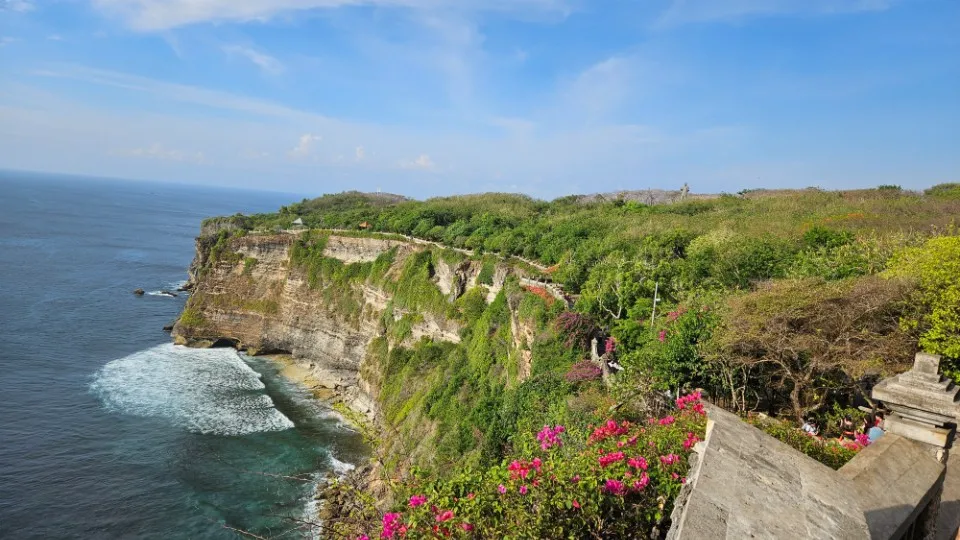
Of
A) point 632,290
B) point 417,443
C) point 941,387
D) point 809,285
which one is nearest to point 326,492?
point 417,443

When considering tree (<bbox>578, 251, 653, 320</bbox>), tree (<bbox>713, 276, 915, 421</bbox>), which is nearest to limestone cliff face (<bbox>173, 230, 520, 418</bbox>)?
tree (<bbox>578, 251, 653, 320</bbox>)

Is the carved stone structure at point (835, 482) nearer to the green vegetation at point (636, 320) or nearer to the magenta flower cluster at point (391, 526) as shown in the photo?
the green vegetation at point (636, 320)

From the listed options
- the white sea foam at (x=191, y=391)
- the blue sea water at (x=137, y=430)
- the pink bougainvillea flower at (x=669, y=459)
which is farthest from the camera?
the white sea foam at (x=191, y=391)

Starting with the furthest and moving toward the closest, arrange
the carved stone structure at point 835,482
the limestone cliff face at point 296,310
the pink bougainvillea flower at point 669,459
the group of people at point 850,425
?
the limestone cliff face at point 296,310 < the group of people at point 850,425 < the pink bougainvillea flower at point 669,459 < the carved stone structure at point 835,482

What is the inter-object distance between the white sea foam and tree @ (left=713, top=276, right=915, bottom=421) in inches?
1153

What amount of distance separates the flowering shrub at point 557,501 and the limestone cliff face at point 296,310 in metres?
31.1

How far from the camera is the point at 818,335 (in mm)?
13664

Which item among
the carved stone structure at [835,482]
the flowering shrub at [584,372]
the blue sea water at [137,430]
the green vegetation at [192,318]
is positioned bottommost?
the blue sea water at [137,430]

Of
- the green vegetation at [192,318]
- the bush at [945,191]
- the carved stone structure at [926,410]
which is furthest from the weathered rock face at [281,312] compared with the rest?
the bush at [945,191]

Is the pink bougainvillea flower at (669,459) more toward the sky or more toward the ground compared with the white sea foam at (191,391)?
more toward the sky

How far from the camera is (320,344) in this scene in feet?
152

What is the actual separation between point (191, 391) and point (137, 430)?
260 inches

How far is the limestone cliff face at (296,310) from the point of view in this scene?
140ft

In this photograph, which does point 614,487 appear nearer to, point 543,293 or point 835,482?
point 835,482
